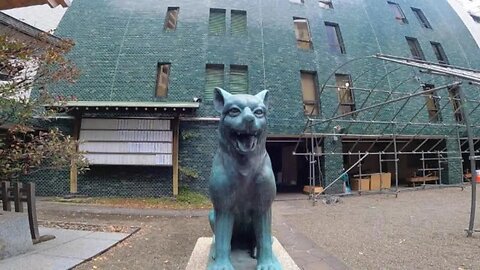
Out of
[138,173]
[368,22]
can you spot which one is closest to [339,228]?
[138,173]

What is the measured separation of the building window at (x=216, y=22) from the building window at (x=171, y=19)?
1.56m

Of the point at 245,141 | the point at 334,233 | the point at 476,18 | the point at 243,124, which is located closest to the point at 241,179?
the point at 245,141

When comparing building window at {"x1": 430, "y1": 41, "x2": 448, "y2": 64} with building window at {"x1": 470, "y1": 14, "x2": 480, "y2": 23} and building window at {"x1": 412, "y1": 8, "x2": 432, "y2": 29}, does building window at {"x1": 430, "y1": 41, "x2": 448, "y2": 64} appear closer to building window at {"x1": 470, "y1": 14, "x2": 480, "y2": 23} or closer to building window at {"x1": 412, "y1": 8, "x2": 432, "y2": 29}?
building window at {"x1": 412, "y1": 8, "x2": 432, "y2": 29}

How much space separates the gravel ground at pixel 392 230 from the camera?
6078 mm

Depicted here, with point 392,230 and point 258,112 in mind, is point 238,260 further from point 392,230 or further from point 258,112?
point 392,230

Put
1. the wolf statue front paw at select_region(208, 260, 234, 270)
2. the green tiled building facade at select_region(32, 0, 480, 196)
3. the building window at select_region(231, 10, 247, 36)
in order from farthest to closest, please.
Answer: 1. the building window at select_region(231, 10, 247, 36)
2. the green tiled building facade at select_region(32, 0, 480, 196)
3. the wolf statue front paw at select_region(208, 260, 234, 270)

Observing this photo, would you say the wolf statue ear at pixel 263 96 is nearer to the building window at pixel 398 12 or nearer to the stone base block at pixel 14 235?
the stone base block at pixel 14 235

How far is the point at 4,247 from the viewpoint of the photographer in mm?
5492

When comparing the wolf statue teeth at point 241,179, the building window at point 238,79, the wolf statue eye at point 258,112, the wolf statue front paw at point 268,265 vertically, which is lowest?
the wolf statue front paw at point 268,265

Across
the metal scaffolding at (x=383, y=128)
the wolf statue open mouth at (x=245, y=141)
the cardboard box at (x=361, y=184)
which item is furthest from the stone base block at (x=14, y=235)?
the cardboard box at (x=361, y=184)

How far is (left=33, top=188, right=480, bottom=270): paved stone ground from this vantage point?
5926mm

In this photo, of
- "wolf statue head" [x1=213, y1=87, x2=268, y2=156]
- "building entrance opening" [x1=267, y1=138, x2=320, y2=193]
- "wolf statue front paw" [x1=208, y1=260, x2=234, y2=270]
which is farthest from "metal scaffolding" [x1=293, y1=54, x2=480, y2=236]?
"wolf statue head" [x1=213, y1=87, x2=268, y2=156]

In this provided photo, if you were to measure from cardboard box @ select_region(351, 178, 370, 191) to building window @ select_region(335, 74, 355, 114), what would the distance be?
326 centimetres

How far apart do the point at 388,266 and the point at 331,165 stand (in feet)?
30.7
